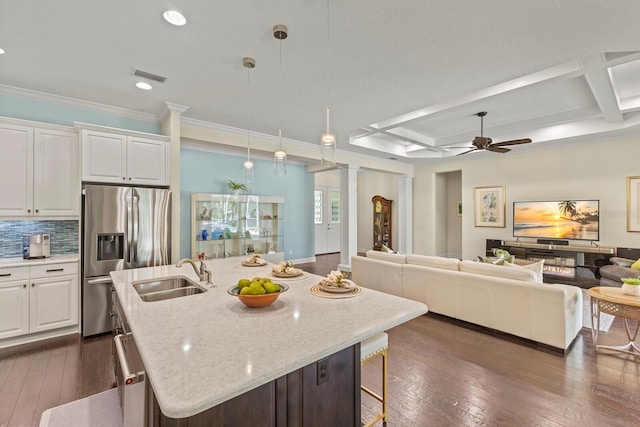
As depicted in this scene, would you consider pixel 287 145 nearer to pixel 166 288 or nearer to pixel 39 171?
pixel 39 171

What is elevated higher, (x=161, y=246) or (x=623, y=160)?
(x=623, y=160)

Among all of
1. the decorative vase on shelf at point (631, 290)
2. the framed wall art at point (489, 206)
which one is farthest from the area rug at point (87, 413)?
the framed wall art at point (489, 206)

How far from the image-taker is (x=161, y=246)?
3.62m

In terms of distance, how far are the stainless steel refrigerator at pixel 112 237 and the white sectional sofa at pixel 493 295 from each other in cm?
309

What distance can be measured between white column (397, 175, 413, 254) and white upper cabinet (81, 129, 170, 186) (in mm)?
6114

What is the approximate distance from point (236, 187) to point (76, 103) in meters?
2.82

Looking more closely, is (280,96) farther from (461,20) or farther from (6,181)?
Result: (6,181)

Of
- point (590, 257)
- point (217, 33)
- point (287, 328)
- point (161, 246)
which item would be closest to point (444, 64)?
point (217, 33)

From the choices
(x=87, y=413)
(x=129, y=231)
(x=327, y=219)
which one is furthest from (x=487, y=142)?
(x=327, y=219)

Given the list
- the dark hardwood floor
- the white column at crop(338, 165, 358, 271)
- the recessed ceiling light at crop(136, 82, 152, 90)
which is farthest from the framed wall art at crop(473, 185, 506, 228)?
the recessed ceiling light at crop(136, 82, 152, 90)

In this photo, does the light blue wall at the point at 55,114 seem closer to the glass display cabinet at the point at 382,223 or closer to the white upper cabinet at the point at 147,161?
the white upper cabinet at the point at 147,161

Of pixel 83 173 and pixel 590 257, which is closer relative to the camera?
pixel 83 173

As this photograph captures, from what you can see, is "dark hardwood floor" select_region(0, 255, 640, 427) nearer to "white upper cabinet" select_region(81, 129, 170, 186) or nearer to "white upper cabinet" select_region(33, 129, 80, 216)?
"white upper cabinet" select_region(33, 129, 80, 216)

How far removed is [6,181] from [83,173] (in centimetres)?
69
